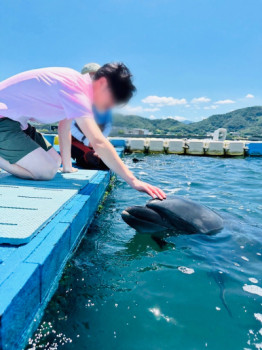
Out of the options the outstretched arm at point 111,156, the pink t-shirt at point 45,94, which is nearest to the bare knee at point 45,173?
the pink t-shirt at point 45,94

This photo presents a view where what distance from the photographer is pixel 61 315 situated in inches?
74.0

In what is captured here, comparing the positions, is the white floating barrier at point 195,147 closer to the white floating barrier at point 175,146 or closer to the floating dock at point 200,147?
the floating dock at point 200,147

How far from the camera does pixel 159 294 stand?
2148 mm

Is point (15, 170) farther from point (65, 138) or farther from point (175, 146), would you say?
point (175, 146)

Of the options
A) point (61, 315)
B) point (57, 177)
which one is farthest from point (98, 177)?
point (61, 315)

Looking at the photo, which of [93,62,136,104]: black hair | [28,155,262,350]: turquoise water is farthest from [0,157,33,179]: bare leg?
[93,62,136,104]: black hair

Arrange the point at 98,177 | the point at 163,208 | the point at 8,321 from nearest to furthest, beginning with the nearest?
the point at 8,321, the point at 163,208, the point at 98,177

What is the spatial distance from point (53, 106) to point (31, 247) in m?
1.82

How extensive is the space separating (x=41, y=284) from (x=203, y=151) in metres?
13.7

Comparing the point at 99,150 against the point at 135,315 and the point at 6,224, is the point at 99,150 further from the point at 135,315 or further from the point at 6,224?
the point at 135,315

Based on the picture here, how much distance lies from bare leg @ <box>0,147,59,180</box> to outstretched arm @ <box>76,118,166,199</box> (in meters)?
0.94

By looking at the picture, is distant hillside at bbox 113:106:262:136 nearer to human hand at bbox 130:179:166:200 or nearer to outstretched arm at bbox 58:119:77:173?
outstretched arm at bbox 58:119:77:173

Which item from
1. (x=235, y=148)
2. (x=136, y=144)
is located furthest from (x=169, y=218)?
(x=235, y=148)

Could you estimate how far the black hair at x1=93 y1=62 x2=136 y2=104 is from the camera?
280 centimetres
